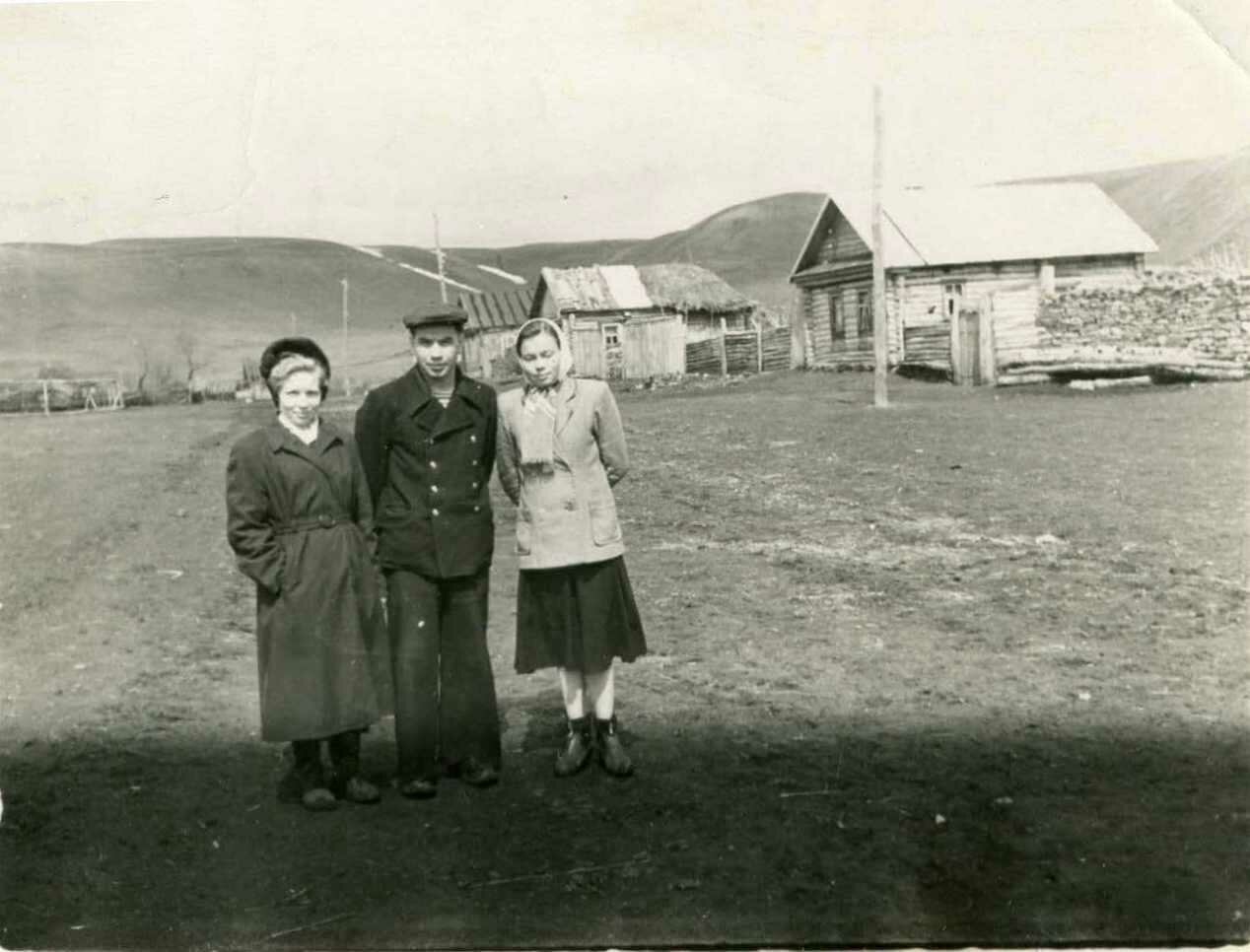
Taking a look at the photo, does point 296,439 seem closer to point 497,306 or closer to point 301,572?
point 301,572

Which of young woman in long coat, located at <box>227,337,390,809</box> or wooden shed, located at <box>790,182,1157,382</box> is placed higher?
wooden shed, located at <box>790,182,1157,382</box>

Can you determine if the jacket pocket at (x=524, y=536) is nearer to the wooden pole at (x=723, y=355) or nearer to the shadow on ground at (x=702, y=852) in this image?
the shadow on ground at (x=702, y=852)

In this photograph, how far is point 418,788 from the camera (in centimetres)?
333

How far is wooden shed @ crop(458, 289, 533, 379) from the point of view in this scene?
13.5 ft

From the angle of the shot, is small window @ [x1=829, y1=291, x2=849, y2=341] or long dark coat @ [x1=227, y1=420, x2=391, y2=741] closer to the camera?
long dark coat @ [x1=227, y1=420, x2=391, y2=741]

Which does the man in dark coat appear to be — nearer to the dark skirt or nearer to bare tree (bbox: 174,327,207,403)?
A: the dark skirt

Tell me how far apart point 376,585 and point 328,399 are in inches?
31.3

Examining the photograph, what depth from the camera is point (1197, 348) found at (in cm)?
644

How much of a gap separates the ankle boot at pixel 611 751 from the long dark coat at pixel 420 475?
730 millimetres

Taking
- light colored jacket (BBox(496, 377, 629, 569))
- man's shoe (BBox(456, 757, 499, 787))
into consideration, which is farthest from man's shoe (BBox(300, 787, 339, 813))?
light colored jacket (BBox(496, 377, 629, 569))

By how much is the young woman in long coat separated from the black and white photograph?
0.01 meters

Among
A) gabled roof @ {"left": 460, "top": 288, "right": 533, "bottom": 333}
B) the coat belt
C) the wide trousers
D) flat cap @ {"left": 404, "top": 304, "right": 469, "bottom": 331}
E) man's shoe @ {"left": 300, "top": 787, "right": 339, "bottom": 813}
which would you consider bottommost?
man's shoe @ {"left": 300, "top": 787, "right": 339, "bottom": 813}

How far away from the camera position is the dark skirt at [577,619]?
346 centimetres

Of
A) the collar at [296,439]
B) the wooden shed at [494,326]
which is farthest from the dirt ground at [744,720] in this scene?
the collar at [296,439]
